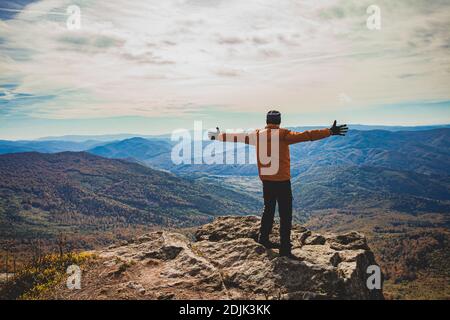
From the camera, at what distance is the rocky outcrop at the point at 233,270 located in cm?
1104

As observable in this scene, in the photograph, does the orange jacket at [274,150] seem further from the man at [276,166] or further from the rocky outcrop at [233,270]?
the rocky outcrop at [233,270]

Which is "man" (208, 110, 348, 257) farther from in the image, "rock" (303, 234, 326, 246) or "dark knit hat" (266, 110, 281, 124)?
"rock" (303, 234, 326, 246)

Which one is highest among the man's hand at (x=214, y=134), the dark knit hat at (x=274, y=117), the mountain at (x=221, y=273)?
the dark knit hat at (x=274, y=117)

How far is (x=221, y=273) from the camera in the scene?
1240cm

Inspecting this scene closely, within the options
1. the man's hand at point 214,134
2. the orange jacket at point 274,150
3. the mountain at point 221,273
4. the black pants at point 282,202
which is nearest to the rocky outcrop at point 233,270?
the mountain at point 221,273

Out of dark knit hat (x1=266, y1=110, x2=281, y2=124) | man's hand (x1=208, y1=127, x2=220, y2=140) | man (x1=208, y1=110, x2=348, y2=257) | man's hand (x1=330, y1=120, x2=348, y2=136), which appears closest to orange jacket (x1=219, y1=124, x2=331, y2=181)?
man (x1=208, y1=110, x2=348, y2=257)

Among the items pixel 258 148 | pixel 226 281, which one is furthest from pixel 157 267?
pixel 258 148

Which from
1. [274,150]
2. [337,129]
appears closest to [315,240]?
[274,150]

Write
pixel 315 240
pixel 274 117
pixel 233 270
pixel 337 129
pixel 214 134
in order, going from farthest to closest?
1. pixel 315 240
2. pixel 214 134
3. pixel 274 117
4. pixel 233 270
5. pixel 337 129

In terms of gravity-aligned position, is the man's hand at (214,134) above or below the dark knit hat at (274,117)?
below

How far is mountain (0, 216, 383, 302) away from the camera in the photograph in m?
11.0

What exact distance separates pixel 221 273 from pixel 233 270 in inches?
17.5

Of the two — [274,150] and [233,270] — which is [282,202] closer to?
[274,150]
